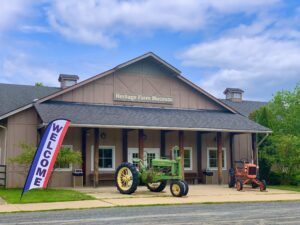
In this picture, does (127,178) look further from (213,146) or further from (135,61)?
(213,146)

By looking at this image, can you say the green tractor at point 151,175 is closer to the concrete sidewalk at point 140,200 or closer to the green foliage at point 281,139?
the concrete sidewalk at point 140,200

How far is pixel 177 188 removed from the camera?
671 inches

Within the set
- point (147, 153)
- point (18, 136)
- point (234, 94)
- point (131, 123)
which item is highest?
point (234, 94)

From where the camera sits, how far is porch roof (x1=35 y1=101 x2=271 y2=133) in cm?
2103

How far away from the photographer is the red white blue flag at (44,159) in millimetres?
14375

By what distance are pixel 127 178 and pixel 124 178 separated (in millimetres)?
178

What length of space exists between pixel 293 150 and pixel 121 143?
29.9 feet

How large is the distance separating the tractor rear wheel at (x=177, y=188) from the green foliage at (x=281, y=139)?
9023 millimetres

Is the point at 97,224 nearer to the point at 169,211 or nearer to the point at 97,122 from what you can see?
the point at 169,211

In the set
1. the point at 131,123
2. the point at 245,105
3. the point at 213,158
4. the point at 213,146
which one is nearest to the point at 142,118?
the point at 131,123

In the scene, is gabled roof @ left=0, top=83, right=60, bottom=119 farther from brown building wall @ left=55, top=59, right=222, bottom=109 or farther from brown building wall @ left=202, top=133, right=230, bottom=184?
brown building wall @ left=202, top=133, right=230, bottom=184

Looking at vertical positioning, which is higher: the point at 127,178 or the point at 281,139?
the point at 281,139

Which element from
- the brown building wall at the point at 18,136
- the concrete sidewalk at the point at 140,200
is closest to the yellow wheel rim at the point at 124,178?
the concrete sidewalk at the point at 140,200

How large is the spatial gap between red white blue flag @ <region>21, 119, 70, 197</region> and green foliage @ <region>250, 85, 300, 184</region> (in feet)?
44.4
